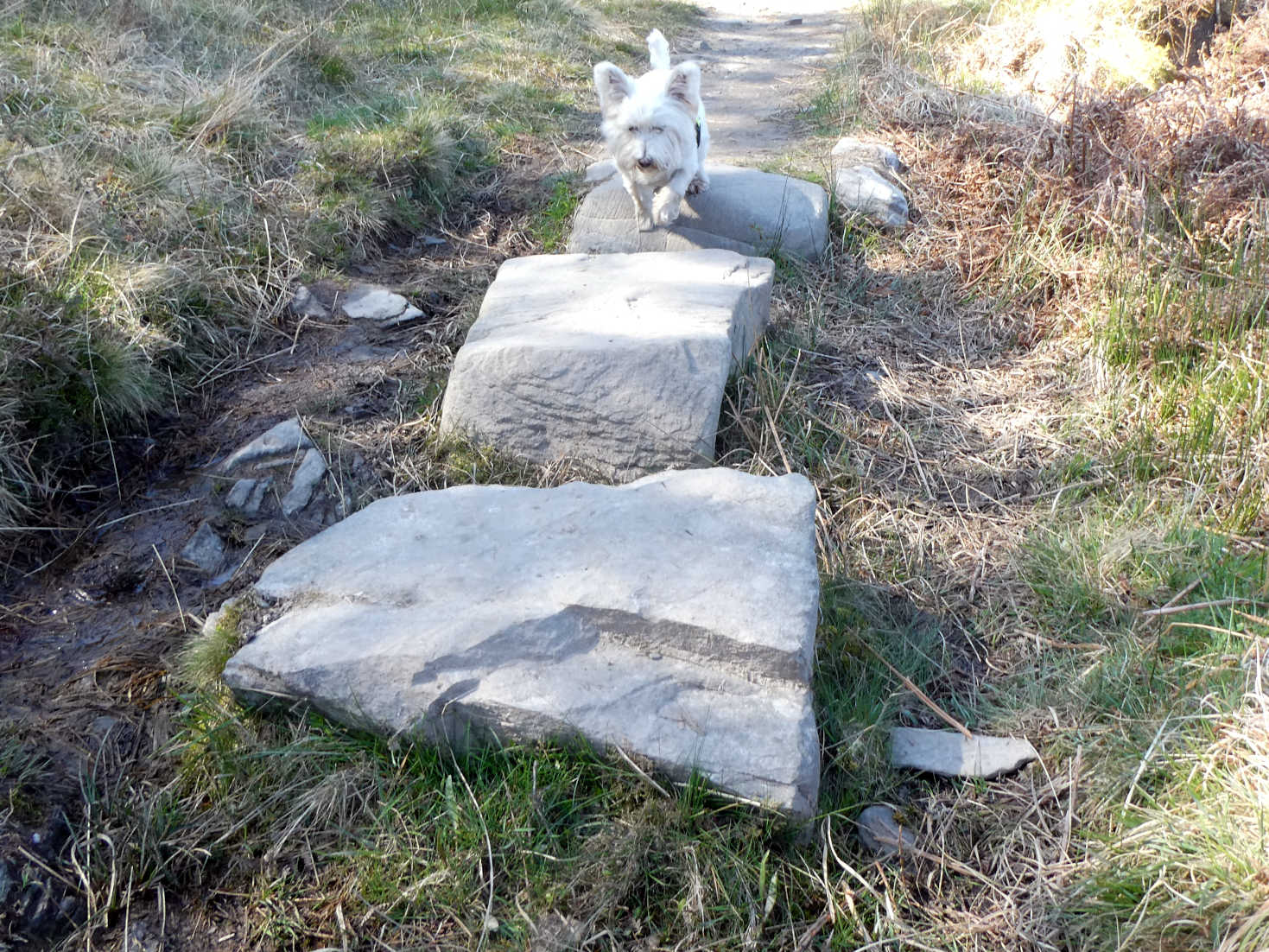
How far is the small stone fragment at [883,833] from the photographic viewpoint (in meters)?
2.13

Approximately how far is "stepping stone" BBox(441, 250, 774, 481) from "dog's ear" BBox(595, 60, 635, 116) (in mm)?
1325

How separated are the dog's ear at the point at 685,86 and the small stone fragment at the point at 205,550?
2.88 meters

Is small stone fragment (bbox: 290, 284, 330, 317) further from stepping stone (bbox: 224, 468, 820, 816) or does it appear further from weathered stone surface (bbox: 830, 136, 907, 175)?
weathered stone surface (bbox: 830, 136, 907, 175)

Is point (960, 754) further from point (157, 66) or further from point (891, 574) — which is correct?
point (157, 66)

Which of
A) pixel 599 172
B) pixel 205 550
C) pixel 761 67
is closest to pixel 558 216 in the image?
pixel 599 172

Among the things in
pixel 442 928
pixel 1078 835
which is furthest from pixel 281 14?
pixel 1078 835

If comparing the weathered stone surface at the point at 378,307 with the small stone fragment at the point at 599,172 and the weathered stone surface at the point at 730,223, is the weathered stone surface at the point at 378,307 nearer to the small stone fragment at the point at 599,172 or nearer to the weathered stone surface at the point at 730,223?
the weathered stone surface at the point at 730,223

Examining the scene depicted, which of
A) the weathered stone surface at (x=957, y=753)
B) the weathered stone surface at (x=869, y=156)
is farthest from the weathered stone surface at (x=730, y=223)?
the weathered stone surface at (x=957, y=753)

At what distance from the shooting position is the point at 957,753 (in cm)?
233

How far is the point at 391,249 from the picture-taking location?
4832 mm

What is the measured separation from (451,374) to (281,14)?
16.2 ft

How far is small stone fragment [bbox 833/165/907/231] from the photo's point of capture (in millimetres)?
4873

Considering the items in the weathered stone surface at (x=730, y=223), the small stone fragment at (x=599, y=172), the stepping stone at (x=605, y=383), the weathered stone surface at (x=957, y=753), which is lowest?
the weathered stone surface at (x=957, y=753)

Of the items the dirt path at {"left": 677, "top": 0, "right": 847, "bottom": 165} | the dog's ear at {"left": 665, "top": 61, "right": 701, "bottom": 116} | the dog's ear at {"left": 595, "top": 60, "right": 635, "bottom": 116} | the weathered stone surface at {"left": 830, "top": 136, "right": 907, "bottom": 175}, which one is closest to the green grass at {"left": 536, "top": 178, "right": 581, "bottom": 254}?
the dog's ear at {"left": 595, "top": 60, "right": 635, "bottom": 116}
